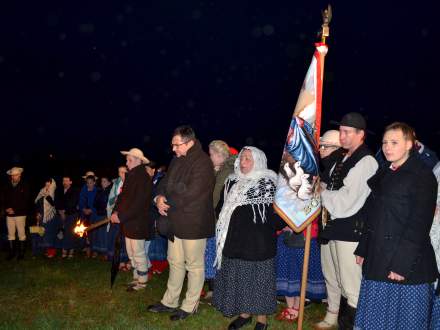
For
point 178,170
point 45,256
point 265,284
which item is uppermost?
point 178,170

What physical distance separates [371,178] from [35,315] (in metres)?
4.65

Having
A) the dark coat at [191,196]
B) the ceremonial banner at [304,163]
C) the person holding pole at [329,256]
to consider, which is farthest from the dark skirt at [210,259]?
the ceremonial banner at [304,163]

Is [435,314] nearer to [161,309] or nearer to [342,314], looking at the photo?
[342,314]

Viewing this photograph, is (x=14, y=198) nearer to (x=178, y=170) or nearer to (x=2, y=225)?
(x=2, y=225)

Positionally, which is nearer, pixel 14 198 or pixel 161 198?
pixel 161 198

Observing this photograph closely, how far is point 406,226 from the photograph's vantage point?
3.88 meters

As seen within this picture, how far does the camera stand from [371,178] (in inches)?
170

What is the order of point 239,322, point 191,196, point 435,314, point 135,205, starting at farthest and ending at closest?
point 135,205, point 191,196, point 239,322, point 435,314

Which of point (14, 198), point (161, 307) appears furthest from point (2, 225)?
point (161, 307)

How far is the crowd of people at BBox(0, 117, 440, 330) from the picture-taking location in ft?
13.0

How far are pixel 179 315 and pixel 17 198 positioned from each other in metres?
6.45

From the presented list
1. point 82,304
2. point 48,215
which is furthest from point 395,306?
point 48,215

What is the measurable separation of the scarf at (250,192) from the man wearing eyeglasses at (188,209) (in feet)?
1.10

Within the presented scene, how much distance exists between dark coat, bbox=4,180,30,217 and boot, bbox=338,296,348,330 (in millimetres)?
8187
